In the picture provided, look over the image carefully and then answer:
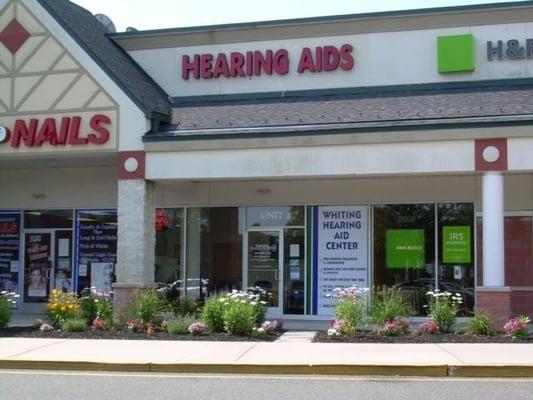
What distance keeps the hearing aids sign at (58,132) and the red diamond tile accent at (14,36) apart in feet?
5.72

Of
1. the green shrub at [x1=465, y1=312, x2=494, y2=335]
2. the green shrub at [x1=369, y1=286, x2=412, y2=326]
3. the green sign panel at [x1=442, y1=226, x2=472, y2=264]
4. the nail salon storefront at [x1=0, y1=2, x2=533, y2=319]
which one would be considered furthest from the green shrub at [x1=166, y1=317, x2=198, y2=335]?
the green sign panel at [x1=442, y1=226, x2=472, y2=264]

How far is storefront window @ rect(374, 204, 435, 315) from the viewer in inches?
671

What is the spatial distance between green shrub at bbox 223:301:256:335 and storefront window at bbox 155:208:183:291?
5.32 meters

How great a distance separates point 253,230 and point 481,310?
6612mm

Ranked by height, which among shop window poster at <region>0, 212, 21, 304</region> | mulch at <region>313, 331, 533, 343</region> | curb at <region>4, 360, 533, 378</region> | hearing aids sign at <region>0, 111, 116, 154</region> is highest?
hearing aids sign at <region>0, 111, 116, 154</region>

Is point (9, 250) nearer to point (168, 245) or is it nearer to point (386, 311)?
point (168, 245)

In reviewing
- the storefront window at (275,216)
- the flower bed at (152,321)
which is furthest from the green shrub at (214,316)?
the storefront window at (275,216)

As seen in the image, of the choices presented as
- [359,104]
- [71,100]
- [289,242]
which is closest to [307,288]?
[289,242]

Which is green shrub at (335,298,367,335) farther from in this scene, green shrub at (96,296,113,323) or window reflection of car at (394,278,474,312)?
green shrub at (96,296,113,323)

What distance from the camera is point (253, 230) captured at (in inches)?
717

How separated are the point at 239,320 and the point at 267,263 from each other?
4.82 metres

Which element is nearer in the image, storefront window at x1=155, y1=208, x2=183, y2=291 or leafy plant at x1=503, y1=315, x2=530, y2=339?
leafy plant at x1=503, y1=315, x2=530, y2=339

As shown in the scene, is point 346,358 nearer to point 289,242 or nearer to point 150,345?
point 150,345

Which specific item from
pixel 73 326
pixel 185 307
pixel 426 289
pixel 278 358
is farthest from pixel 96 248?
pixel 278 358
